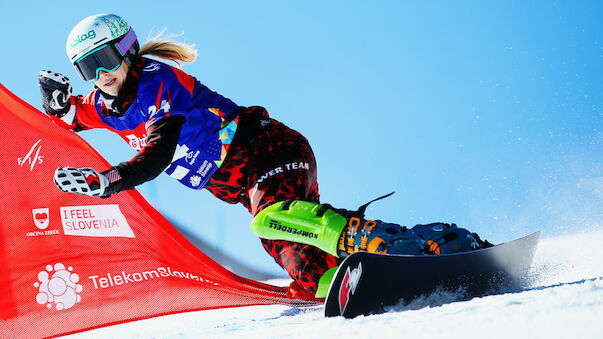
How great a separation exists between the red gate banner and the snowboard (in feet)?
5.21

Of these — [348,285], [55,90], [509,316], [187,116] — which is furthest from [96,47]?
[509,316]

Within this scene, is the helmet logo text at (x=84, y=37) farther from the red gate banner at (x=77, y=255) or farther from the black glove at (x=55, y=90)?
the red gate banner at (x=77, y=255)

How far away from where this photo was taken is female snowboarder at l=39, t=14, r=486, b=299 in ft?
9.16

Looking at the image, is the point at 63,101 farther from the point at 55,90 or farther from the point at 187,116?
the point at 187,116

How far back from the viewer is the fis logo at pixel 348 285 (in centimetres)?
235

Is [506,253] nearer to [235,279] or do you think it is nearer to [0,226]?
[235,279]

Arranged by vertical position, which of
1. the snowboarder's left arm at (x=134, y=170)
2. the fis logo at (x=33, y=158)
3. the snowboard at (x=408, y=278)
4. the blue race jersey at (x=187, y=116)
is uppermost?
the fis logo at (x=33, y=158)

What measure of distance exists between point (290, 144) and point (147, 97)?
0.84 meters

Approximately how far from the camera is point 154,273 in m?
4.22

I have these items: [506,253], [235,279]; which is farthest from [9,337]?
[506,253]

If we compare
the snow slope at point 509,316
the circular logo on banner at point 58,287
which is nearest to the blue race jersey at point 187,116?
the snow slope at point 509,316

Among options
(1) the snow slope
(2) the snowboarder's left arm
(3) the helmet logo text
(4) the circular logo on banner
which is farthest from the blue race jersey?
(4) the circular logo on banner

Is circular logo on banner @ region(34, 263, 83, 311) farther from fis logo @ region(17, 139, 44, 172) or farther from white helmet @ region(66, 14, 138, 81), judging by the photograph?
white helmet @ region(66, 14, 138, 81)

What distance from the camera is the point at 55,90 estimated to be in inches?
149
